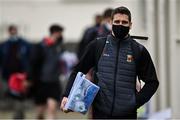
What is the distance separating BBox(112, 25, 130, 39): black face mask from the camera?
7402 millimetres

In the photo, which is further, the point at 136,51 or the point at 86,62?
the point at 86,62

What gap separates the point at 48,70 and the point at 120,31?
5.88 m

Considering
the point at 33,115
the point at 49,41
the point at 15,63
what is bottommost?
the point at 33,115

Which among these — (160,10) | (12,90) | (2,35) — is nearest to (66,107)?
(160,10)

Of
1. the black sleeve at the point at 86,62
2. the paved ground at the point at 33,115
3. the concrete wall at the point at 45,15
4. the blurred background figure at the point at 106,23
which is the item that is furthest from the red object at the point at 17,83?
the concrete wall at the point at 45,15

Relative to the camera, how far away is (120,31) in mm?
7406

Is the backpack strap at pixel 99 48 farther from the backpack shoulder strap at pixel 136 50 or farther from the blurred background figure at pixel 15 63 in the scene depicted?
the blurred background figure at pixel 15 63

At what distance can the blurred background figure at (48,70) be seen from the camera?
1321cm

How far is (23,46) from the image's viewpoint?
15203mm

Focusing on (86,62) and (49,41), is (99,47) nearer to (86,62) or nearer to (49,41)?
(86,62)

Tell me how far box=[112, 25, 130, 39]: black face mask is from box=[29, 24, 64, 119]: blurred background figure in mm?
5757

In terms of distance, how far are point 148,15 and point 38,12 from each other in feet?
35.5

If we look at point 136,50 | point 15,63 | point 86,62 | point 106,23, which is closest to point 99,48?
point 86,62

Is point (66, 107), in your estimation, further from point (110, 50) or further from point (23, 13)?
point (23, 13)
